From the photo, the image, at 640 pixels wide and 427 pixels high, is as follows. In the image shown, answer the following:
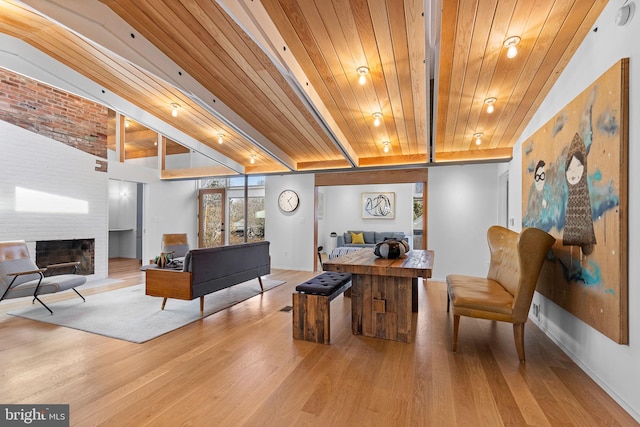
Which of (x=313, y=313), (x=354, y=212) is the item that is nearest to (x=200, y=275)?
(x=313, y=313)

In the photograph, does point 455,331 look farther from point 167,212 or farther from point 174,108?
point 167,212

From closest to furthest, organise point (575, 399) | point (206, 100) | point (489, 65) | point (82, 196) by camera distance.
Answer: point (575, 399), point (489, 65), point (206, 100), point (82, 196)

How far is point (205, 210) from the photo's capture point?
812 cm

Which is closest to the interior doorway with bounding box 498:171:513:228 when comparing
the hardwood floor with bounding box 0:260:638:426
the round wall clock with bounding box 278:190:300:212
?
the hardwood floor with bounding box 0:260:638:426

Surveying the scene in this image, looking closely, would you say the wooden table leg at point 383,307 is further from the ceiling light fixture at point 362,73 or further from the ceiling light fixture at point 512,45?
the ceiling light fixture at point 512,45

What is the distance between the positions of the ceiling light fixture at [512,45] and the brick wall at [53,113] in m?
6.49

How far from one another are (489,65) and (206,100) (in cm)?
288

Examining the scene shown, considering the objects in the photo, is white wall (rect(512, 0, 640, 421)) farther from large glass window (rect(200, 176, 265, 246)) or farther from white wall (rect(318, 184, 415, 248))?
large glass window (rect(200, 176, 265, 246))

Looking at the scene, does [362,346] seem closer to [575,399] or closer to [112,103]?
[575,399]

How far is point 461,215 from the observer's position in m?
5.39

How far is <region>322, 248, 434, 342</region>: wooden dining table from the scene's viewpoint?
261 centimetres

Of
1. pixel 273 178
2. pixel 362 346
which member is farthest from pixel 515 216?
pixel 273 178

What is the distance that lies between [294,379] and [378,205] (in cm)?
715

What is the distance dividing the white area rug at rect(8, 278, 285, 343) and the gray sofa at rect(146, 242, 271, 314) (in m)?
0.24
